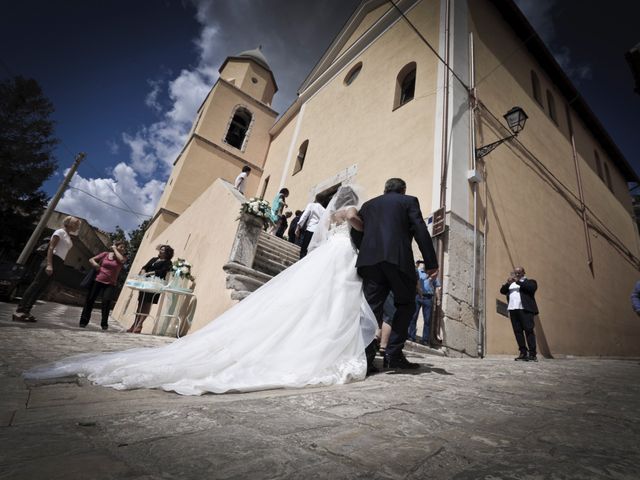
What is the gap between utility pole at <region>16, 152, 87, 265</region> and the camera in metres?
13.2

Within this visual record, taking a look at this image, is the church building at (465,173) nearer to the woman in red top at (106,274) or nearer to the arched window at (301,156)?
the arched window at (301,156)

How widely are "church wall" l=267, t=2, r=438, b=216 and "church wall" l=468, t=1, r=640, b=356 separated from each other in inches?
54.3

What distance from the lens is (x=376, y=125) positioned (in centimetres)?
918

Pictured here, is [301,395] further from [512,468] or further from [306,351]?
[512,468]

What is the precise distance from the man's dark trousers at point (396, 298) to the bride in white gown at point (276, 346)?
0.47 feet

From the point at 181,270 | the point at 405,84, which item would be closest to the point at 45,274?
the point at 181,270

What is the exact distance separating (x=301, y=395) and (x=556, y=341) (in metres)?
8.54

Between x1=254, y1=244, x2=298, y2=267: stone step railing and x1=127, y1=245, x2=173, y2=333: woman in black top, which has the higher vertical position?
x1=254, y1=244, x2=298, y2=267: stone step railing

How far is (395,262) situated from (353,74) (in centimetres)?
1167

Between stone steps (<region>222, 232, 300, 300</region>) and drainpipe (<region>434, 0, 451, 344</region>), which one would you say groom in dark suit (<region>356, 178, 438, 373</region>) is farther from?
drainpipe (<region>434, 0, 451, 344</region>)

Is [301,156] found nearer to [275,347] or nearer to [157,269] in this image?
[157,269]

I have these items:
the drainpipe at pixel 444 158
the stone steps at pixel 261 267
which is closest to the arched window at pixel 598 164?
the drainpipe at pixel 444 158

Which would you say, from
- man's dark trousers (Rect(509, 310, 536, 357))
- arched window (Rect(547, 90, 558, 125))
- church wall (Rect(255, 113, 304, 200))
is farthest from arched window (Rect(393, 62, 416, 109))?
man's dark trousers (Rect(509, 310, 536, 357))

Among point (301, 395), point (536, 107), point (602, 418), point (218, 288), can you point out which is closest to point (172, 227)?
point (218, 288)
